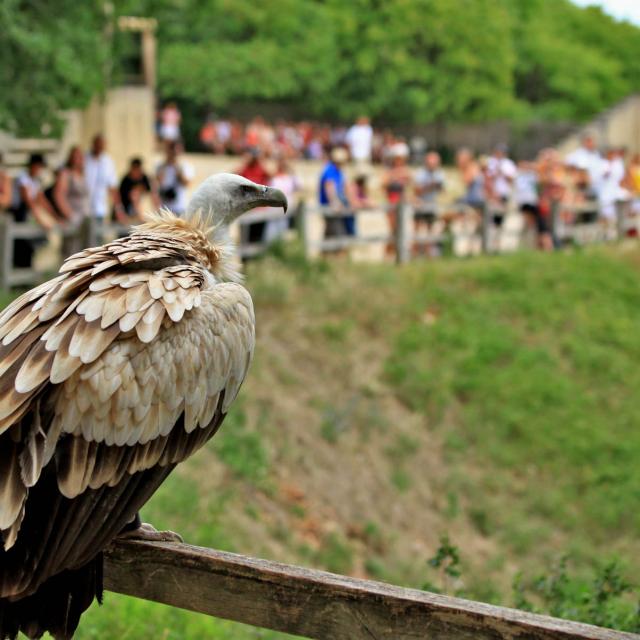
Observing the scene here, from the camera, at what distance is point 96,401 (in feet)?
12.7

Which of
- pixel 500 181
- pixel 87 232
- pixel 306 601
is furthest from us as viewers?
pixel 500 181

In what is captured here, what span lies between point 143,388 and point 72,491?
440 millimetres

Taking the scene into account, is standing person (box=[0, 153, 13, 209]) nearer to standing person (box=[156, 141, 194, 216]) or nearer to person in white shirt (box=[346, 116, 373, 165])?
standing person (box=[156, 141, 194, 216])

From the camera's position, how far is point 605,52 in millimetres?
52000

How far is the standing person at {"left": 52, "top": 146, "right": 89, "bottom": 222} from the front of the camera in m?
14.0

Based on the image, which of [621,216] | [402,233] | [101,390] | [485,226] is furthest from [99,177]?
[621,216]

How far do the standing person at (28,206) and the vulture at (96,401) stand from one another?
9.31m

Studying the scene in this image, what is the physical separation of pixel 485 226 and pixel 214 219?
14782 millimetres

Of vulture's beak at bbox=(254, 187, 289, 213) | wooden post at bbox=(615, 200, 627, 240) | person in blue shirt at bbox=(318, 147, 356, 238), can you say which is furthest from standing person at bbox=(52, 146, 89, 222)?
wooden post at bbox=(615, 200, 627, 240)

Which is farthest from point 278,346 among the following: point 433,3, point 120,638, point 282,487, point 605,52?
point 605,52

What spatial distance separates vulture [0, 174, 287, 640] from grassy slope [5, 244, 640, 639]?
5.95 m

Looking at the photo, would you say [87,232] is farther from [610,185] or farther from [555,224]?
[610,185]

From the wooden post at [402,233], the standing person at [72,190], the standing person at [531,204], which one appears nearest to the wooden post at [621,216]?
the standing person at [531,204]

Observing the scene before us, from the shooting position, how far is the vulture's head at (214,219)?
4.84 meters
